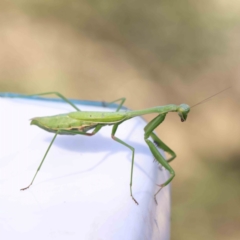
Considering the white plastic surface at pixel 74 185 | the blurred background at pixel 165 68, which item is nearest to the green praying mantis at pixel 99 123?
the white plastic surface at pixel 74 185

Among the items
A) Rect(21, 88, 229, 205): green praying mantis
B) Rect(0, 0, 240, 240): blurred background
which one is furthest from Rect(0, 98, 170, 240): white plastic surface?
Rect(0, 0, 240, 240): blurred background

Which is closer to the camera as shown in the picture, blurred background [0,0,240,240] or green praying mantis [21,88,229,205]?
green praying mantis [21,88,229,205]

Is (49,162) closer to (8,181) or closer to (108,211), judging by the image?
(8,181)

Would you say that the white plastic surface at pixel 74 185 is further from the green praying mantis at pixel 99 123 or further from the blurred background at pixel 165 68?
the blurred background at pixel 165 68

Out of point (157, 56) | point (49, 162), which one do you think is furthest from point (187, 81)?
point (49, 162)

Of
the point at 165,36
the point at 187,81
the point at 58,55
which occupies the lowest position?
the point at 58,55

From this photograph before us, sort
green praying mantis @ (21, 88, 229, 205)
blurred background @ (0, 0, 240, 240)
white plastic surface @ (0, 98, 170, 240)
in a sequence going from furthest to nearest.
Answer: blurred background @ (0, 0, 240, 240) → green praying mantis @ (21, 88, 229, 205) → white plastic surface @ (0, 98, 170, 240)

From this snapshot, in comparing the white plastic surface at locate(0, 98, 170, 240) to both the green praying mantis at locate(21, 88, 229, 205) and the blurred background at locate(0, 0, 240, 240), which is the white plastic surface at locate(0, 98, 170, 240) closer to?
the green praying mantis at locate(21, 88, 229, 205)
